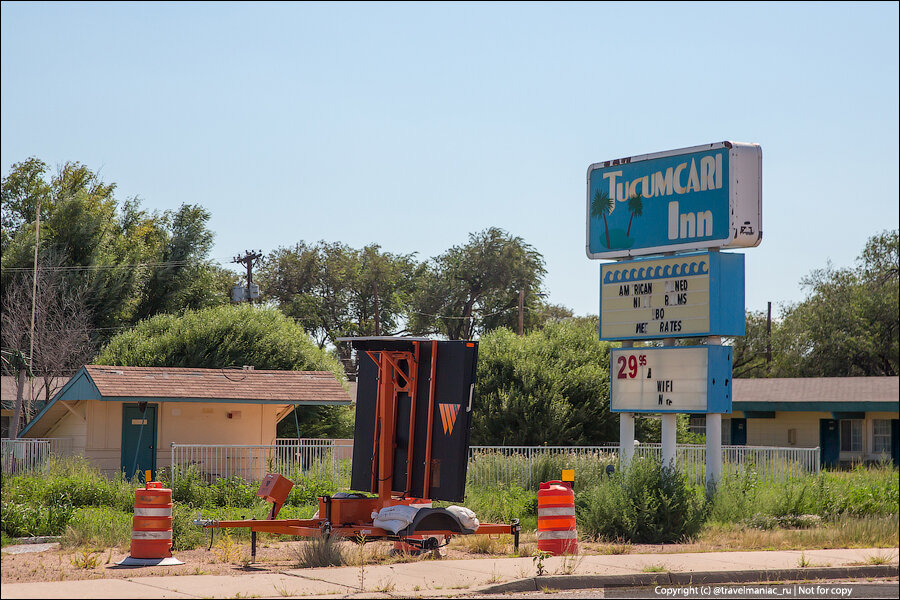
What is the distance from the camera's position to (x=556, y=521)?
13219 mm

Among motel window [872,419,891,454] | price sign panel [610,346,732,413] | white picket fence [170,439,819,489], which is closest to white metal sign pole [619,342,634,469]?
price sign panel [610,346,732,413]

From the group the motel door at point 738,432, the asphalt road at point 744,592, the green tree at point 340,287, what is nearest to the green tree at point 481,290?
→ the green tree at point 340,287

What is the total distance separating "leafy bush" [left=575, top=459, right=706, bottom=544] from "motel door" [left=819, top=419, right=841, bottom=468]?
23602mm

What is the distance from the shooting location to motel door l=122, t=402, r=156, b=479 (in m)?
24.7

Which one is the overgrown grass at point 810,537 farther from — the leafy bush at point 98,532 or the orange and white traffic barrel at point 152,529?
the leafy bush at point 98,532

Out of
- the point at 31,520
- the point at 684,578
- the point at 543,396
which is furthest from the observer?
the point at 543,396

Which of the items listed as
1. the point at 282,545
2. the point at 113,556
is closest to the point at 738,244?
the point at 282,545

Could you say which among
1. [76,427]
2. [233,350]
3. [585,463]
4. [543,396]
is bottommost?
[585,463]

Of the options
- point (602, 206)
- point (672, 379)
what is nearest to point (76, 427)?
point (602, 206)

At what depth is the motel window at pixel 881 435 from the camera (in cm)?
3719

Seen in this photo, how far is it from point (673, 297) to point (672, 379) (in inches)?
57.0

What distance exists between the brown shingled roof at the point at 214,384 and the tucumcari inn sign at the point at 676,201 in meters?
10.1

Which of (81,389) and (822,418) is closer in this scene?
(81,389)

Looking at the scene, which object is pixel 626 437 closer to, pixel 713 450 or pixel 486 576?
pixel 713 450
